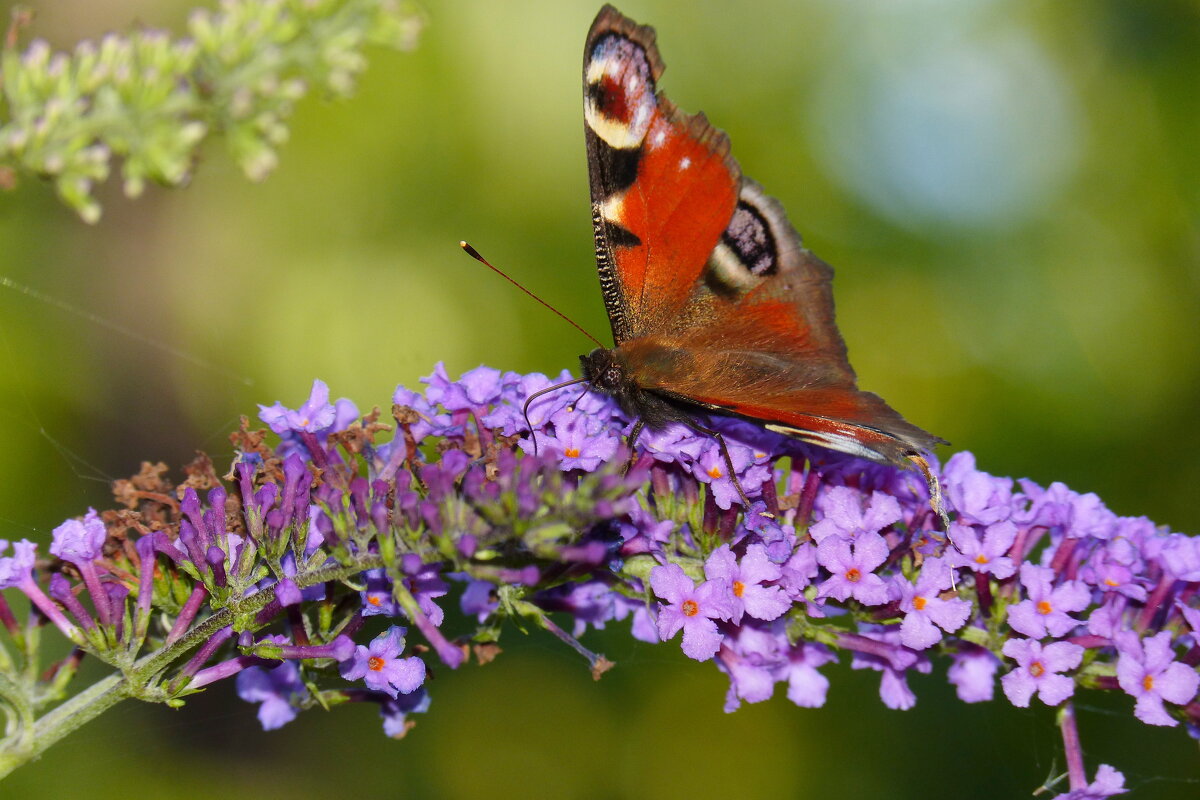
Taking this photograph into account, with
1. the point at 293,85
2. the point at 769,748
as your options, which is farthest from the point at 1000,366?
the point at 293,85

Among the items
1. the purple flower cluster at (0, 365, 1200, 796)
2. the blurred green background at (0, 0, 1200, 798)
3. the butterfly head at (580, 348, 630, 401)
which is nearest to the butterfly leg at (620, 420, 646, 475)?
the purple flower cluster at (0, 365, 1200, 796)

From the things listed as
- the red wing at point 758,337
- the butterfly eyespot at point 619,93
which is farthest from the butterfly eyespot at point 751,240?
the butterfly eyespot at point 619,93

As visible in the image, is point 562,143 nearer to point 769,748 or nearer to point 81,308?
point 81,308

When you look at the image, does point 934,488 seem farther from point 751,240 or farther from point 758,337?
point 751,240

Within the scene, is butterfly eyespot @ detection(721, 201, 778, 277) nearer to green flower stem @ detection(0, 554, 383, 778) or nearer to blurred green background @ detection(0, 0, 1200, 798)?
green flower stem @ detection(0, 554, 383, 778)

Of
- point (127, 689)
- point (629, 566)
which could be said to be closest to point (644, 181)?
point (629, 566)
